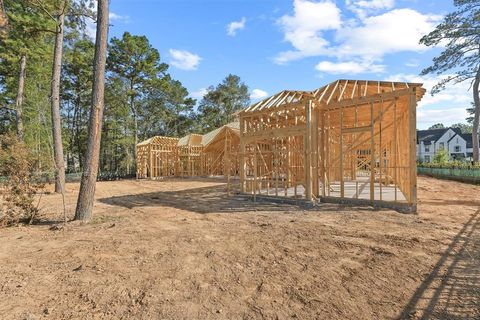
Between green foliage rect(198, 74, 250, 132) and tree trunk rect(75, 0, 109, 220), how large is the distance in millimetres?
35718

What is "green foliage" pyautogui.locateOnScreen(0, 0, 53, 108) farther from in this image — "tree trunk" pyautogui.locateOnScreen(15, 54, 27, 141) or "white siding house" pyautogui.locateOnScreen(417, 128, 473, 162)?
"white siding house" pyautogui.locateOnScreen(417, 128, 473, 162)

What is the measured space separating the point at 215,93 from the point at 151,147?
19.6 metres

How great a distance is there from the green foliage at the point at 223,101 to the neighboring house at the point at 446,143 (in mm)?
34708

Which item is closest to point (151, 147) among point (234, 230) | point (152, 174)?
point (152, 174)

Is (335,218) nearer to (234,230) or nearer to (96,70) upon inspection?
(234,230)

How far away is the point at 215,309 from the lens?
343 cm

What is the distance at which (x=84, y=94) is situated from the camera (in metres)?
33.3

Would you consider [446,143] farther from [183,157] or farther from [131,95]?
[131,95]

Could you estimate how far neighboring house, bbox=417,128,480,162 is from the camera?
174 feet

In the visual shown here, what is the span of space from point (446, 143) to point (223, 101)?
42724mm

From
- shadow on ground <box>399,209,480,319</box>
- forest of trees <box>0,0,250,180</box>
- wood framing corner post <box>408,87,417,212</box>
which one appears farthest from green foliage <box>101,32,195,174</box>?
shadow on ground <box>399,209,480,319</box>

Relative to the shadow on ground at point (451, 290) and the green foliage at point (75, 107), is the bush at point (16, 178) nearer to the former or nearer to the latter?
the shadow on ground at point (451, 290)

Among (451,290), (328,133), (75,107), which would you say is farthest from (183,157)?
(451,290)

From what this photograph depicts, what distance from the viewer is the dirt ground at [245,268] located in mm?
3438
